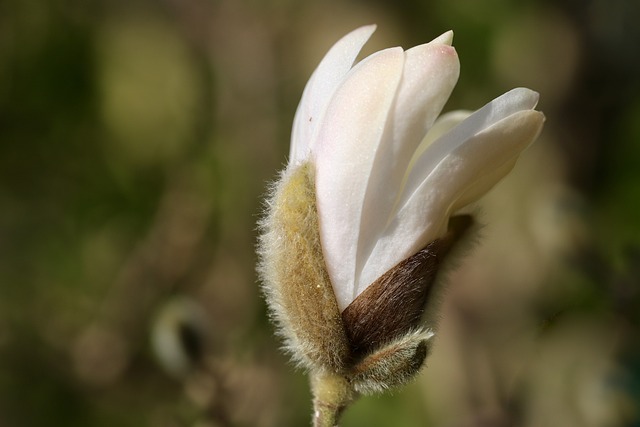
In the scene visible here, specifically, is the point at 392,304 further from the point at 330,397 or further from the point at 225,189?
the point at 225,189

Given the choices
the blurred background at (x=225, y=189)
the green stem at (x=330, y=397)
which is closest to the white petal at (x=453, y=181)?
the green stem at (x=330, y=397)

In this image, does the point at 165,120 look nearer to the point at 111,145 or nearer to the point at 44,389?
the point at 111,145

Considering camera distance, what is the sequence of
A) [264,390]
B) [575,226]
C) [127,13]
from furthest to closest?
[127,13] < [264,390] < [575,226]

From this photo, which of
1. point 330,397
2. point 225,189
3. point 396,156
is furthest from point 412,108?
point 225,189

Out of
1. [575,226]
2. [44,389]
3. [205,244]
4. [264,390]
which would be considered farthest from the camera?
[205,244]

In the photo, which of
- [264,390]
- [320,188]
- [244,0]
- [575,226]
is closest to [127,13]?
[244,0]

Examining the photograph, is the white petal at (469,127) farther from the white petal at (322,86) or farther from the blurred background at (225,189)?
the blurred background at (225,189)
